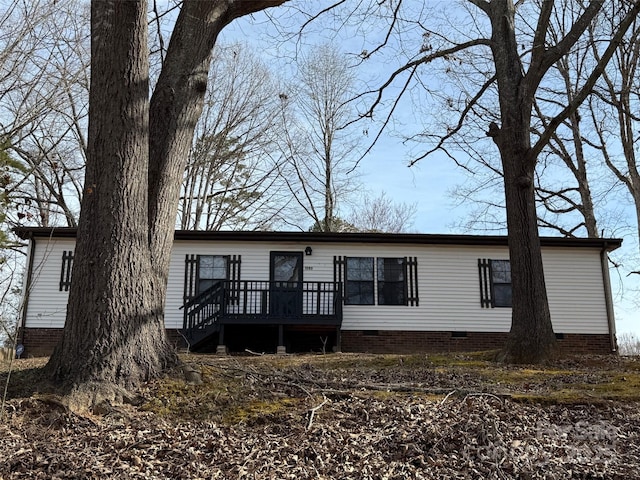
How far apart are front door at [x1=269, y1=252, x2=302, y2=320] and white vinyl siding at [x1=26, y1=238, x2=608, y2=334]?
0.61ft

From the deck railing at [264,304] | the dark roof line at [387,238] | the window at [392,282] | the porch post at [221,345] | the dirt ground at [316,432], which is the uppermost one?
the dark roof line at [387,238]

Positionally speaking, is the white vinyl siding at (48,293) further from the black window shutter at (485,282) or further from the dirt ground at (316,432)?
the black window shutter at (485,282)

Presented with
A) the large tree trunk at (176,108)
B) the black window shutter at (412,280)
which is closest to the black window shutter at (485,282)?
the black window shutter at (412,280)

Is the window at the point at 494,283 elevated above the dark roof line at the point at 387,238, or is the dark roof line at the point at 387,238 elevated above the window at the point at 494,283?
Result: the dark roof line at the point at 387,238

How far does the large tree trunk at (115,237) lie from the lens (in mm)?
4496

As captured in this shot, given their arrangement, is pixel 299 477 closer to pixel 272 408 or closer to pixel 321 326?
pixel 272 408

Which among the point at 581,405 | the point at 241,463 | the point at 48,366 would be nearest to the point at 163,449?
the point at 241,463

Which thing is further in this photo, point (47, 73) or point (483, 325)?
point (483, 325)

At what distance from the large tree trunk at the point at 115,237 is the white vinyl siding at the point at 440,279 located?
975 centimetres

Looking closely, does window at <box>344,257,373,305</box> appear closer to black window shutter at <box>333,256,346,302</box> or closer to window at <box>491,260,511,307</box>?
black window shutter at <box>333,256,346,302</box>

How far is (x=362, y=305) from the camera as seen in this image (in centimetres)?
1471

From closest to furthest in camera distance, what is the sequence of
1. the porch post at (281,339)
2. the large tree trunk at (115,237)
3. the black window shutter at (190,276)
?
the large tree trunk at (115,237) < the porch post at (281,339) < the black window shutter at (190,276)

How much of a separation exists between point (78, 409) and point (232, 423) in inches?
44.3

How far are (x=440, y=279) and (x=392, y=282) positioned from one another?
1251 mm
